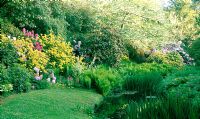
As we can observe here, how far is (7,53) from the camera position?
11.0m

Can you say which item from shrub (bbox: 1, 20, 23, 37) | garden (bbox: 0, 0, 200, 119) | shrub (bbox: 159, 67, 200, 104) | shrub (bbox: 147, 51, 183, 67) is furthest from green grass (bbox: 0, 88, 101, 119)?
shrub (bbox: 147, 51, 183, 67)

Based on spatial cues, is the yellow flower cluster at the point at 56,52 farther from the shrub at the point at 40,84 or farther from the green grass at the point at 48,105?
the green grass at the point at 48,105

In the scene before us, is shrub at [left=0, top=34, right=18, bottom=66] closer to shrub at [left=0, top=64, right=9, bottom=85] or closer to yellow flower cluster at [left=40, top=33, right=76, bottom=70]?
shrub at [left=0, top=64, right=9, bottom=85]

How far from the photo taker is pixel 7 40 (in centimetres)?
1161

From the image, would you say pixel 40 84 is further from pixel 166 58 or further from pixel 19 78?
pixel 166 58

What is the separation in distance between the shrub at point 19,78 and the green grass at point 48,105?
1.11 feet

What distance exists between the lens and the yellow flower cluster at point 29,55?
40.0 ft

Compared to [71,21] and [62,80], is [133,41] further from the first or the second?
[62,80]

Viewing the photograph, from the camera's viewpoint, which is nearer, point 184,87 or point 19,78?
point 184,87

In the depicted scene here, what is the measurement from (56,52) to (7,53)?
297 centimetres

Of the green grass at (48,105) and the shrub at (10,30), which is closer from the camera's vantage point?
the green grass at (48,105)

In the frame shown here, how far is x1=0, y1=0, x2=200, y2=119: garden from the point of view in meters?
7.60

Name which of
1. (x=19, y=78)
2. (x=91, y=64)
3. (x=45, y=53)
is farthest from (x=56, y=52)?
(x=19, y=78)

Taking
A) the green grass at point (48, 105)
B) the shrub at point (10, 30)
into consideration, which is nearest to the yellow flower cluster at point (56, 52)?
the shrub at point (10, 30)
